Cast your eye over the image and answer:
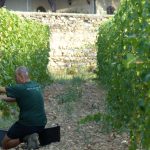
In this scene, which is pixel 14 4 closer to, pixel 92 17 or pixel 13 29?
pixel 92 17

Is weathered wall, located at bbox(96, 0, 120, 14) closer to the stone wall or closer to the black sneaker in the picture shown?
the stone wall

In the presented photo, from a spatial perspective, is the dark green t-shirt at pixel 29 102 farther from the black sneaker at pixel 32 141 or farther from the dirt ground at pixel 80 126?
the dirt ground at pixel 80 126

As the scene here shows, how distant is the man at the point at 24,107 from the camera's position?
7.21 metres

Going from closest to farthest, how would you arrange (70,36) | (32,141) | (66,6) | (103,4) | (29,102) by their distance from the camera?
(29,102) → (32,141) → (70,36) → (66,6) → (103,4)

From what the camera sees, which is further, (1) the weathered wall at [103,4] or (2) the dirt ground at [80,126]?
(1) the weathered wall at [103,4]

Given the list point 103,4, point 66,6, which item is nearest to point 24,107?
point 66,6

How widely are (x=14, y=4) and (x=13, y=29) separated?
24.9m

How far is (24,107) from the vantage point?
24.2ft

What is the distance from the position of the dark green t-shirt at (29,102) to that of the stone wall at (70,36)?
17.4 meters

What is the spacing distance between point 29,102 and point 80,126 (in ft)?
7.73

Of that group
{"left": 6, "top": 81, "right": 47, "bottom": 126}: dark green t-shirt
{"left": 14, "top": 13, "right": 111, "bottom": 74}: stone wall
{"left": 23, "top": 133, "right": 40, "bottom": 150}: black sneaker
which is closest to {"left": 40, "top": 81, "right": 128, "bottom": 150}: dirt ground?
{"left": 23, "top": 133, "right": 40, "bottom": 150}: black sneaker

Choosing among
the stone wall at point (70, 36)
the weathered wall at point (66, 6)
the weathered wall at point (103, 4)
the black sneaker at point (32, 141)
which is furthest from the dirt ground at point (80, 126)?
the weathered wall at point (103, 4)

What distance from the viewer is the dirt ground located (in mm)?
8031

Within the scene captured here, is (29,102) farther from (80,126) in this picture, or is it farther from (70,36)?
(70,36)
